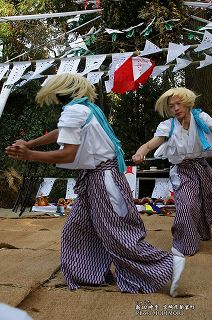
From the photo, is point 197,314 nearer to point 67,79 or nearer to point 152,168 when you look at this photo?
point 67,79

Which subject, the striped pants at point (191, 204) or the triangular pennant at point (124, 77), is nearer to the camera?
the striped pants at point (191, 204)

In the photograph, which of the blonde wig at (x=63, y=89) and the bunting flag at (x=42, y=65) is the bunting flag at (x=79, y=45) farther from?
the blonde wig at (x=63, y=89)

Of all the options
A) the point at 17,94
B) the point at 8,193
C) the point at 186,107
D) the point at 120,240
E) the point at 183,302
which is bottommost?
the point at 8,193

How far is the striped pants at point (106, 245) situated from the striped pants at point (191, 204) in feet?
3.41

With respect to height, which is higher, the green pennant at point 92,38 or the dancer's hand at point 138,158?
the dancer's hand at point 138,158

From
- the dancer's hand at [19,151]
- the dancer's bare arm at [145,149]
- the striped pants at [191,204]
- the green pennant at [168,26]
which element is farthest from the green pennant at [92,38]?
the dancer's hand at [19,151]

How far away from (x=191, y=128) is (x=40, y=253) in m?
1.58

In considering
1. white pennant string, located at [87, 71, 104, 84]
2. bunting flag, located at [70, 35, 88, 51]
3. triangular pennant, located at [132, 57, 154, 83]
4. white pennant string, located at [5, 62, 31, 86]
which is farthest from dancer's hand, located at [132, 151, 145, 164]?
bunting flag, located at [70, 35, 88, 51]

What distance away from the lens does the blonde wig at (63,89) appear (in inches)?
119

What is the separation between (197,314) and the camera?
2.54 m

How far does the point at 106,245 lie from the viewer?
9.89ft

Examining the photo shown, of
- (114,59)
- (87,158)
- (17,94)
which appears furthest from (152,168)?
(87,158)

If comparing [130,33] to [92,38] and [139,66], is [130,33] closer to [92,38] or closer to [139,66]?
[92,38]

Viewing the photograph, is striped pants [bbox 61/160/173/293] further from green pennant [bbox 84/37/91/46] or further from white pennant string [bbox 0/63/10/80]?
green pennant [bbox 84/37/91/46]
